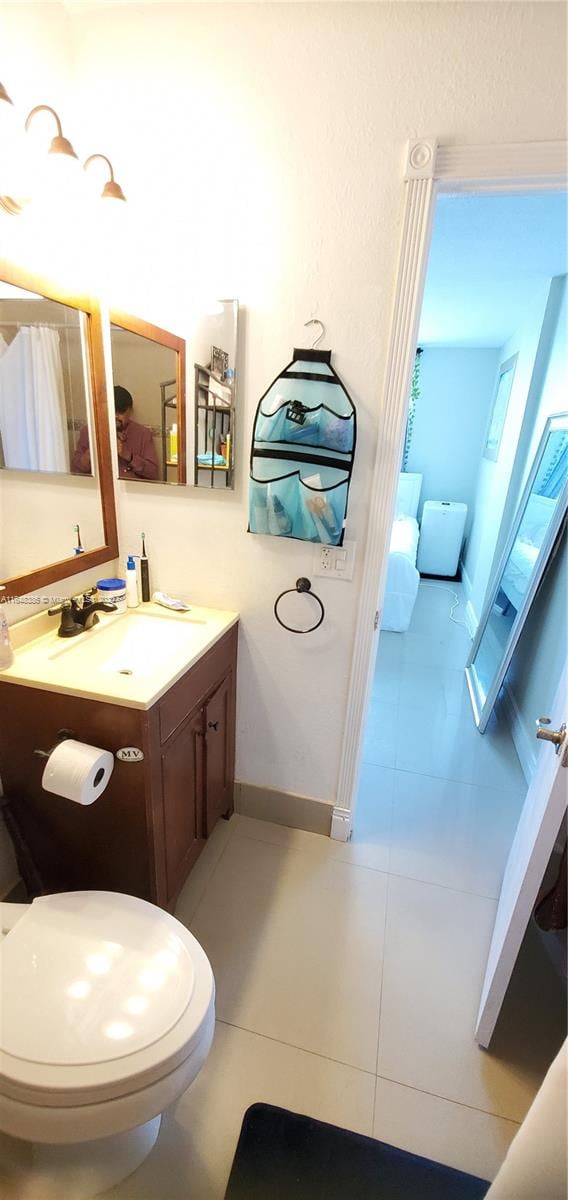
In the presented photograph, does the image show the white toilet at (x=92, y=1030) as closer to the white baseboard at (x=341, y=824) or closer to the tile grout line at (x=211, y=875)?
the tile grout line at (x=211, y=875)

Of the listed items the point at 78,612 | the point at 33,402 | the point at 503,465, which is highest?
the point at 33,402

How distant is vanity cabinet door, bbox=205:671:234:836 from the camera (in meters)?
1.58

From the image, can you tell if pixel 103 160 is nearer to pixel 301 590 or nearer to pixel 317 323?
pixel 317 323

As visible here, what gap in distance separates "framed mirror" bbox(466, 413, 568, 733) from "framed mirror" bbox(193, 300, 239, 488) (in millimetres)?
1644

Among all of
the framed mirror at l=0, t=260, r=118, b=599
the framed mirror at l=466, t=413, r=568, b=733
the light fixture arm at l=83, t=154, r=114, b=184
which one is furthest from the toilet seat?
the framed mirror at l=466, t=413, r=568, b=733

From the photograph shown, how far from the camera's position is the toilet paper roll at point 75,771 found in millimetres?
1073

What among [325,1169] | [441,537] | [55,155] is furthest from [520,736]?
[441,537]

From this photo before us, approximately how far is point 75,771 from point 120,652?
1.48ft

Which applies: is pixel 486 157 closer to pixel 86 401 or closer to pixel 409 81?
pixel 409 81

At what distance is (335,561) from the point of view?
1.56m

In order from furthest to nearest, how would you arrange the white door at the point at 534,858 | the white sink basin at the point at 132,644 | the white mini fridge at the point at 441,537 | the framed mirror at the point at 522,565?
the white mini fridge at the point at 441,537, the framed mirror at the point at 522,565, the white sink basin at the point at 132,644, the white door at the point at 534,858

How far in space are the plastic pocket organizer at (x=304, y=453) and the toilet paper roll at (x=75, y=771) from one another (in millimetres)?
825

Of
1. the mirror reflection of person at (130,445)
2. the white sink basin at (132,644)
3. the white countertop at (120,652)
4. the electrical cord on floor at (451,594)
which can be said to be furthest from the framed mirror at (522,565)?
the mirror reflection of person at (130,445)

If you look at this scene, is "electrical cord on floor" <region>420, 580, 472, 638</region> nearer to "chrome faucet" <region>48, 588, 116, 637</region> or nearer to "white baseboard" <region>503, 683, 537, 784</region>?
"white baseboard" <region>503, 683, 537, 784</region>
